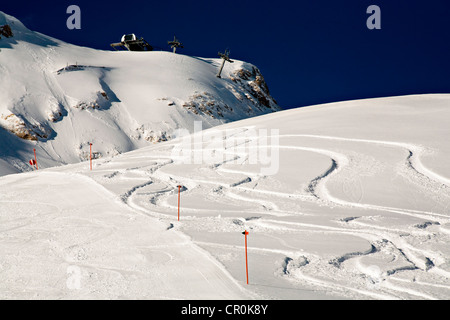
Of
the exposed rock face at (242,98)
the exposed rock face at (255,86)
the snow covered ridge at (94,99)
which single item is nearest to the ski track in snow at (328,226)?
the snow covered ridge at (94,99)

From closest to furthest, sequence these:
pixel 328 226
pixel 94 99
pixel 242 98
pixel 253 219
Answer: pixel 328 226, pixel 253 219, pixel 94 99, pixel 242 98

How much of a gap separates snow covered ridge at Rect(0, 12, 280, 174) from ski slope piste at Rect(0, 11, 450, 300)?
42.3ft

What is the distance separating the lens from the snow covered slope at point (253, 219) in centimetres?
641

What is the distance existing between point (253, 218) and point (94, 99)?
28756mm

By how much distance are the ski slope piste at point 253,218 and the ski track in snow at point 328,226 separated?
43 mm

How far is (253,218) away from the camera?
1015 centimetres

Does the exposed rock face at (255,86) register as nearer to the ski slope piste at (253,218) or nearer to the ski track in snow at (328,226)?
the ski slope piste at (253,218)

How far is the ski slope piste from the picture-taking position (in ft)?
21.0

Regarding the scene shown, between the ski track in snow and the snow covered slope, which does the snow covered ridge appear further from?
the ski track in snow

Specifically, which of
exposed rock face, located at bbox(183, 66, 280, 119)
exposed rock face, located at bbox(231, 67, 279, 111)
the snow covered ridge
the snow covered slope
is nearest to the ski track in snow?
the snow covered slope

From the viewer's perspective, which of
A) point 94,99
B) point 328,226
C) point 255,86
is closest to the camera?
point 328,226

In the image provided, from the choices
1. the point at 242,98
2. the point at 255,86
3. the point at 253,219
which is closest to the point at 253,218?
the point at 253,219

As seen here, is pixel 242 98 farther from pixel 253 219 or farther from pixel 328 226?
pixel 328 226

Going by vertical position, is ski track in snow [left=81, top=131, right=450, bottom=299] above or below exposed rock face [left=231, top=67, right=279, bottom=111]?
below
